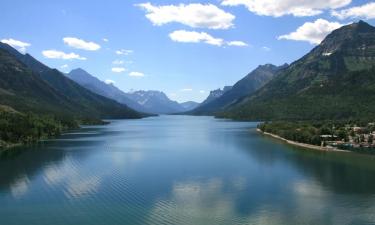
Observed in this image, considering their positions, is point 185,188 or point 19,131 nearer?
point 185,188

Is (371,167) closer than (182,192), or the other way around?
(182,192)

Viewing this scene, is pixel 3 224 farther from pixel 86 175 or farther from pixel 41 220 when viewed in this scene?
pixel 86 175

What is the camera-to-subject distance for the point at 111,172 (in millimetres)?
105812

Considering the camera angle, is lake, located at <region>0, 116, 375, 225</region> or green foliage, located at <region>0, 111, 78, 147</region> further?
green foliage, located at <region>0, 111, 78, 147</region>

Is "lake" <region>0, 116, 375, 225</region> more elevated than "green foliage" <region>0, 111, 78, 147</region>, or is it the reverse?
"green foliage" <region>0, 111, 78, 147</region>

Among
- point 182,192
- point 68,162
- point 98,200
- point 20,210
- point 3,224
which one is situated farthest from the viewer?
point 68,162

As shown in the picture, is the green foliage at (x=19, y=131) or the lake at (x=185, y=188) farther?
the green foliage at (x=19, y=131)

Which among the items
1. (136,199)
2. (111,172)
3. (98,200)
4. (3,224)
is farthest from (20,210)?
(111,172)

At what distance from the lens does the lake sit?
6481 cm

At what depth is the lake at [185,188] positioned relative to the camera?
64812mm

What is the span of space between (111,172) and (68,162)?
22.8 metres

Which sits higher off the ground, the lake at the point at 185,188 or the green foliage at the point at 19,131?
the green foliage at the point at 19,131

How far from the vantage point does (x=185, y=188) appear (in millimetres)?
85062

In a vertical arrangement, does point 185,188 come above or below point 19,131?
below
